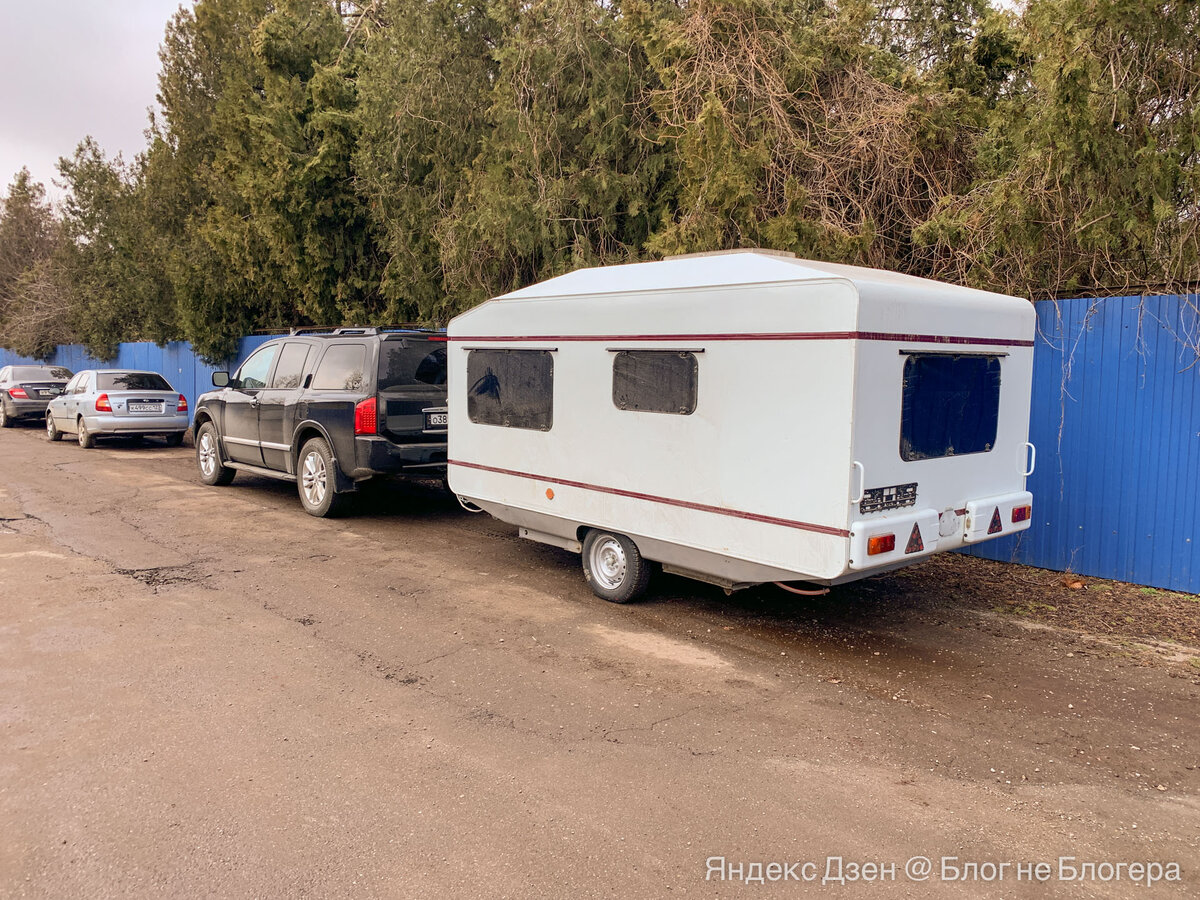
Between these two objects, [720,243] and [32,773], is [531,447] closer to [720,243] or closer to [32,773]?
[720,243]

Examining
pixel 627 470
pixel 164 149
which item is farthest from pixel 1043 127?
pixel 164 149

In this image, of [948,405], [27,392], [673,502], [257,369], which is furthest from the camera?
[27,392]

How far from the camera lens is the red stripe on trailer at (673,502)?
5297mm

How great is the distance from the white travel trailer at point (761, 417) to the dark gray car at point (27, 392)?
1911cm

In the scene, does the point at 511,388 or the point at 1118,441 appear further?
the point at 511,388

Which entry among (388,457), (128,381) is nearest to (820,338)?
(388,457)

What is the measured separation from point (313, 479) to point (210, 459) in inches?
122

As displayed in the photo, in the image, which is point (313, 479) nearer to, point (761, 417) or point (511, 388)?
point (511, 388)

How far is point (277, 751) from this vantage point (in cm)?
431

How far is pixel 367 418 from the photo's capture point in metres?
9.37

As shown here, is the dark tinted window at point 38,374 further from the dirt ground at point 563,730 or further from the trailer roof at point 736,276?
the trailer roof at point 736,276

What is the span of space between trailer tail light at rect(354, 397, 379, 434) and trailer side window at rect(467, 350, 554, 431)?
5.54 feet

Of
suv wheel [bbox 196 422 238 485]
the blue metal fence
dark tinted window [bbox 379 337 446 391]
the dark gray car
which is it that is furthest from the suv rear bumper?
the dark gray car

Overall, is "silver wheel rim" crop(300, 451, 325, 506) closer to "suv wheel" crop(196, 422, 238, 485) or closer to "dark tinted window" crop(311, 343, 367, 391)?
"dark tinted window" crop(311, 343, 367, 391)
